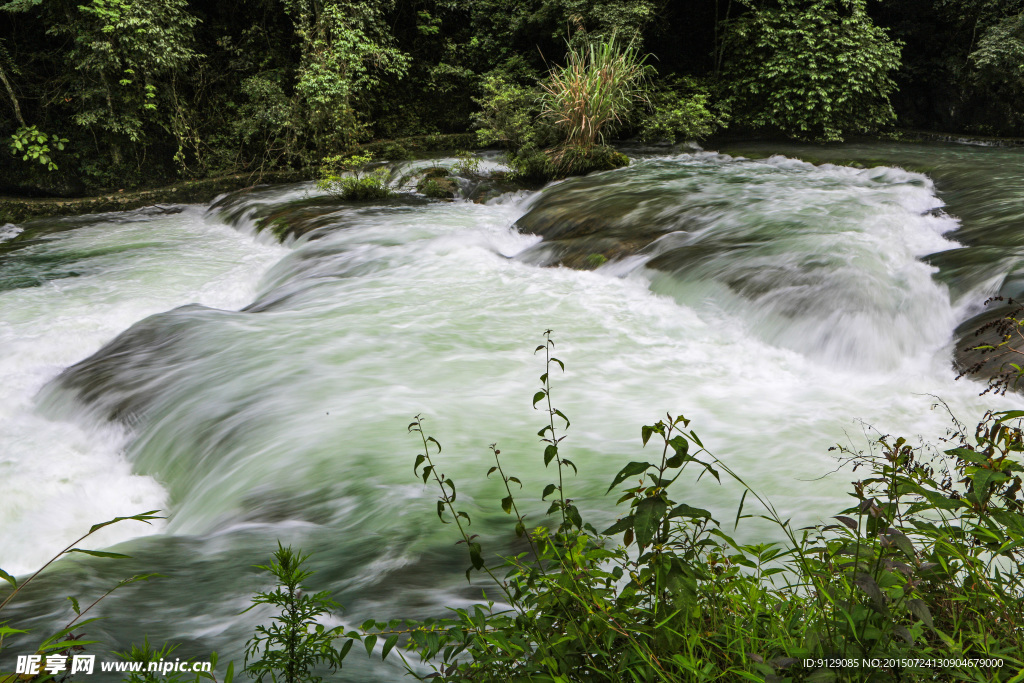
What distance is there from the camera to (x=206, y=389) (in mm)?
4141

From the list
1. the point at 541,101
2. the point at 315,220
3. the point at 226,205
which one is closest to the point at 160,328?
the point at 315,220

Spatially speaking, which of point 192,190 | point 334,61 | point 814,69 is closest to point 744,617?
point 334,61

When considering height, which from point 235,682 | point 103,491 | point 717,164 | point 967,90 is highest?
point 967,90

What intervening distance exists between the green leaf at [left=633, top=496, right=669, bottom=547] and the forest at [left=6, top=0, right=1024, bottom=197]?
9.93 meters

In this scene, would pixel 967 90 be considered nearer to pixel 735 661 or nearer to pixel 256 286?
pixel 256 286

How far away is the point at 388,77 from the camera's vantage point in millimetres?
13352

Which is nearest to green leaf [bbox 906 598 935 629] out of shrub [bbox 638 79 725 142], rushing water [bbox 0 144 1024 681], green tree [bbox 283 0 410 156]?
rushing water [bbox 0 144 1024 681]

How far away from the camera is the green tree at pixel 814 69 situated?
36.8 ft

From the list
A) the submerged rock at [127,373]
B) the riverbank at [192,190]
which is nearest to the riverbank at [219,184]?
the riverbank at [192,190]

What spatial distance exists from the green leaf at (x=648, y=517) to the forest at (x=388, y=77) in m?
9.93

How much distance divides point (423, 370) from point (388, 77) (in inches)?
421

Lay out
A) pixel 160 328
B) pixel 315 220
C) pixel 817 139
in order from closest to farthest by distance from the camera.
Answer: pixel 160 328, pixel 315 220, pixel 817 139

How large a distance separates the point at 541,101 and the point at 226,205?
5.26 metres

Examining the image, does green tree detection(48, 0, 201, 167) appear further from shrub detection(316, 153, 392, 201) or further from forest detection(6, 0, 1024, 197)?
shrub detection(316, 153, 392, 201)
